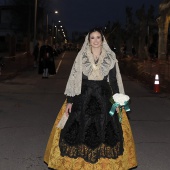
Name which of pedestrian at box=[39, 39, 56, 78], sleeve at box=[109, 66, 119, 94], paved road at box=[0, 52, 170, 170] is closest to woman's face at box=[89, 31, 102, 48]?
sleeve at box=[109, 66, 119, 94]

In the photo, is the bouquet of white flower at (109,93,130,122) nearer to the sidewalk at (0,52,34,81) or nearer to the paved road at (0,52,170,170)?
the paved road at (0,52,170,170)

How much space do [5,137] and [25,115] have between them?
243 cm

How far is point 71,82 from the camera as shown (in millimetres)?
5328

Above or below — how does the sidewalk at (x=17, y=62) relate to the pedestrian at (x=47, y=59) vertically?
below

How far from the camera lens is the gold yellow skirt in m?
5.08

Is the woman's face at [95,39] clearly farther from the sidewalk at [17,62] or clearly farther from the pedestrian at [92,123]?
the sidewalk at [17,62]

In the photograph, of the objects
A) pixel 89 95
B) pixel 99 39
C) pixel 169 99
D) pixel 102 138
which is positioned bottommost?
pixel 169 99

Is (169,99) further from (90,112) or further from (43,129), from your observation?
(90,112)

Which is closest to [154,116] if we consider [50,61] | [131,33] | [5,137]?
[5,137]

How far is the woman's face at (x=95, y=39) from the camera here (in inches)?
202

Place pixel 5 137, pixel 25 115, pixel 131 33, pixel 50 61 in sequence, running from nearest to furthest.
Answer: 1. pixel 5 137
2. pixel 25 115
3. pixel 50 61
4. pixel 131 33

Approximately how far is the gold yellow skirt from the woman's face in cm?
86

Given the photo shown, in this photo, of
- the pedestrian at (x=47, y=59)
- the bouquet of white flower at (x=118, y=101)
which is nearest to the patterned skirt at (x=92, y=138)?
the bouquet of white flower at (x=118, y=101)

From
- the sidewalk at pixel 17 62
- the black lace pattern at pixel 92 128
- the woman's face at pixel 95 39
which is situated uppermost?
the woman's face at pixel 95 39
